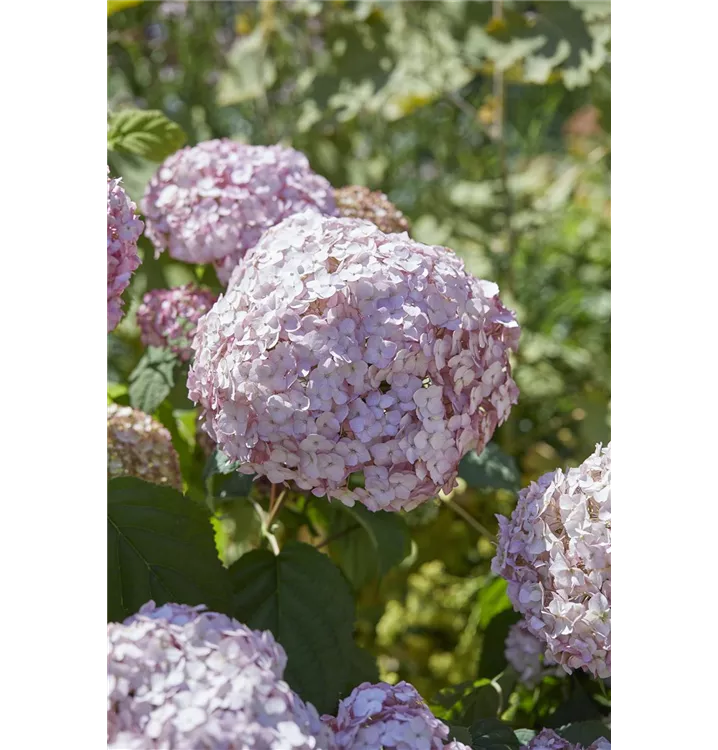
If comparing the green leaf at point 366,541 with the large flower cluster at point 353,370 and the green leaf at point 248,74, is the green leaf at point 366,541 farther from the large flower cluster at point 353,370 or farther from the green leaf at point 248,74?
the green leaf at point 248,74

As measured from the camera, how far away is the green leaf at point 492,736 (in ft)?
2.53

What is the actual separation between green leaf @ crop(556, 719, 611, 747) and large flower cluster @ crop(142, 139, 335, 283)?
0.53 m

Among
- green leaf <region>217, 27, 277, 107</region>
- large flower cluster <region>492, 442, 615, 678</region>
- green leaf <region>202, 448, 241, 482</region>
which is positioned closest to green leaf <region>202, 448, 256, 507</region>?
green leaf <region>202, 448, 241, 482</region>

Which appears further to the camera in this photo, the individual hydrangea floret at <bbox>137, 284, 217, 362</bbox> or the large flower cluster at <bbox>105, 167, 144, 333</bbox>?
the individual hydrangea floret at <bbox>137, 284, 217, 362</bbox>

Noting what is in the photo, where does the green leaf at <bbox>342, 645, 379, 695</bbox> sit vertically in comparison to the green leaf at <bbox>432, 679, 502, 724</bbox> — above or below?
above

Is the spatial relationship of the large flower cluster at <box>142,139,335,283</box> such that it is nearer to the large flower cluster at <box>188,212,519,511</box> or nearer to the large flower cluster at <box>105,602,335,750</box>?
the large flower cluster at <box>188,212,519,511</box>

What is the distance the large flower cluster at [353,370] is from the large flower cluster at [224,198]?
0.69ft

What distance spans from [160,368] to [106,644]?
0.50 metres

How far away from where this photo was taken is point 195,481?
1119 millimetres

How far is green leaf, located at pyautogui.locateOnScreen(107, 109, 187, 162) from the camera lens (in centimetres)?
111

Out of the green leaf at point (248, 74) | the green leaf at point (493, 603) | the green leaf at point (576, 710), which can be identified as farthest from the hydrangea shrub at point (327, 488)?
the green leaf at point (248, 74)
